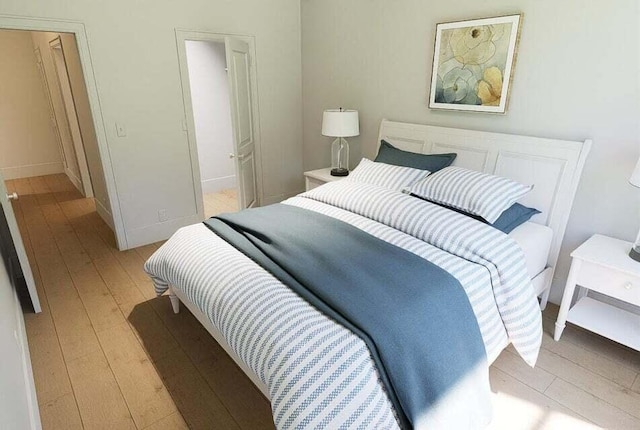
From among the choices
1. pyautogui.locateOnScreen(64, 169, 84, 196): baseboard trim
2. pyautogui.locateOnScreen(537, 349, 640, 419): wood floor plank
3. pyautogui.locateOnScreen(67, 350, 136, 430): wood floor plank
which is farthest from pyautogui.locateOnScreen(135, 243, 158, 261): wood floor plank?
pyautogui.locateOnScreen(537, 349, 640, 419): wood floor plank

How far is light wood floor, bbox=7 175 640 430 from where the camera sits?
173 cm

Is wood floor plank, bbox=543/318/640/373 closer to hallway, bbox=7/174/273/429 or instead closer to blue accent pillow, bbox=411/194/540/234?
blue accent pillow, bbox=411/194/540/234

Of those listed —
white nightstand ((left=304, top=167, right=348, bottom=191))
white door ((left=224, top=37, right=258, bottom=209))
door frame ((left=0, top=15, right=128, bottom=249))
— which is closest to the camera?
door frame ((left=0, top=15, right=128, bottom=249))

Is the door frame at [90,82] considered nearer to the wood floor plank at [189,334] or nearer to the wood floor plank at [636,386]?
the wood floor plank at [189,334]

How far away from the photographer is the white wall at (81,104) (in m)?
3.23

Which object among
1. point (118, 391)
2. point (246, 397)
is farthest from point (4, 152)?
point (246, 397)

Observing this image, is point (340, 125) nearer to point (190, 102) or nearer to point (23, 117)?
point (190, 102)

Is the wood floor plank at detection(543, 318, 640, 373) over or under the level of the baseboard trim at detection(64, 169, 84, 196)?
under

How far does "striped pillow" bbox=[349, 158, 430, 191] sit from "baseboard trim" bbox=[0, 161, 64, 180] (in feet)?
18.1

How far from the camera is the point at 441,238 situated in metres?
1.95

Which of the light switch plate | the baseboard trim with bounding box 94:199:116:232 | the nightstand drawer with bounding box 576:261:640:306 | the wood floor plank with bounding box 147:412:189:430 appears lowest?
the wood floor plank with bounding box 147:412:189:430

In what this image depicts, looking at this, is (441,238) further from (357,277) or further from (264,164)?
(264,164)

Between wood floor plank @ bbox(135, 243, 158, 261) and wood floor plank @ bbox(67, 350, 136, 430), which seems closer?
wood floor plank @ bbox(67, 350, 136, 430)

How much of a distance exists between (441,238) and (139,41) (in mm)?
2886
